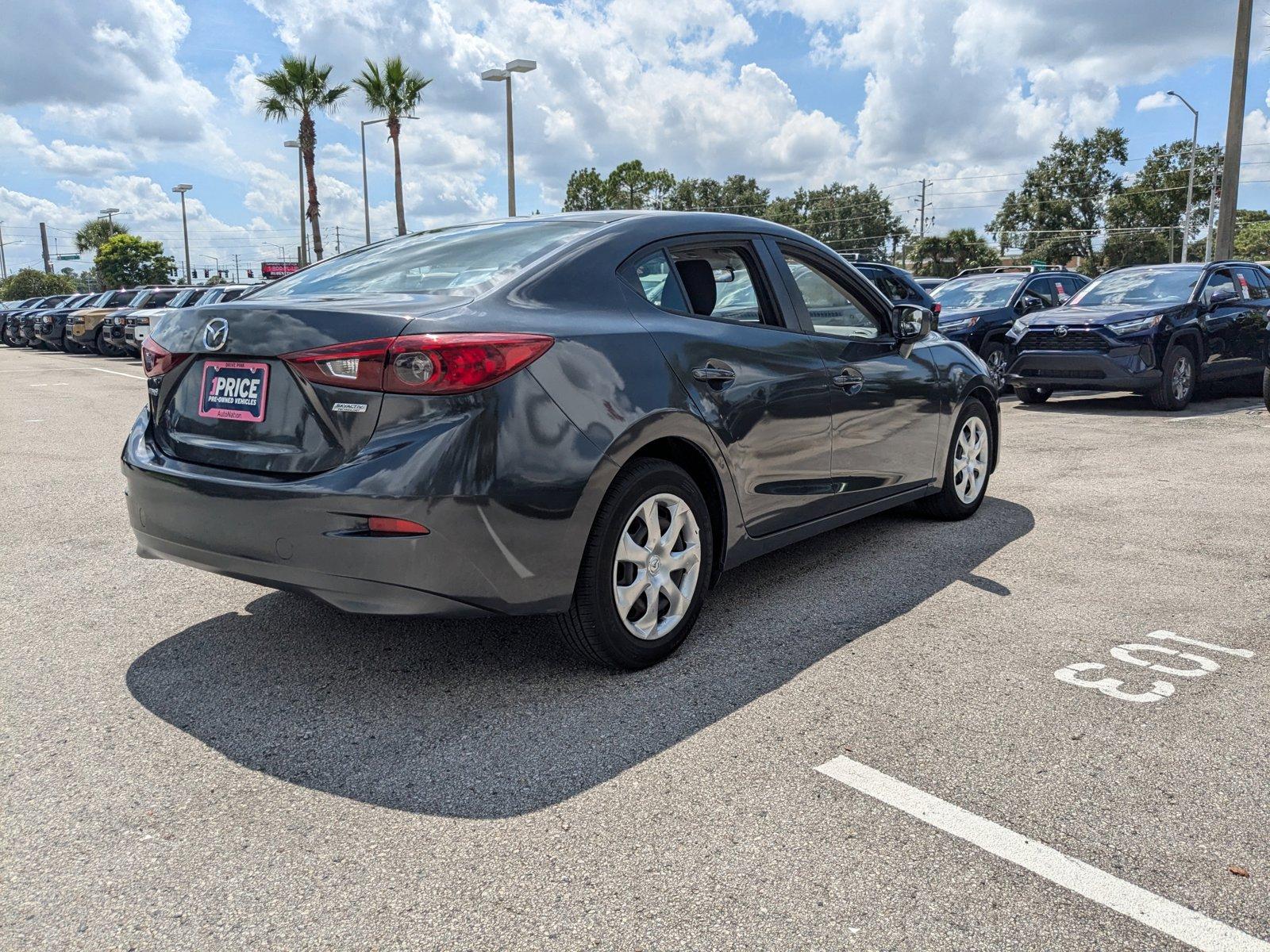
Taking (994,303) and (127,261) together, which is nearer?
(994,303)

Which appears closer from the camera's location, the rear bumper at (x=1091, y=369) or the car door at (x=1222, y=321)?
the rear bumper at (x=1091, y=369)

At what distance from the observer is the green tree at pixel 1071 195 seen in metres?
84.2

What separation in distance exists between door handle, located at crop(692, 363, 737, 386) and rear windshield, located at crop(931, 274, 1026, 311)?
11130 mm

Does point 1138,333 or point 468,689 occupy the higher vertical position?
point 1138,333

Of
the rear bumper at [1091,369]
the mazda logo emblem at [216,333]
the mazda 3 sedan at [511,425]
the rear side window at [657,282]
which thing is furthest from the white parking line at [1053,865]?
the rear bumper at [1091,369]

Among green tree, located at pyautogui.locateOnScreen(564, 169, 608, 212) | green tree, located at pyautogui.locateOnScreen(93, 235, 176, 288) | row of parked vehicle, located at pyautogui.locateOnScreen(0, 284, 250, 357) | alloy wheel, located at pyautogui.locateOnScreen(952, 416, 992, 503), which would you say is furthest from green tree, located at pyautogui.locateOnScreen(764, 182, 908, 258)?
alloy wheel, located at pyautogui.locateOnScreen(952, 416, 992, 503)

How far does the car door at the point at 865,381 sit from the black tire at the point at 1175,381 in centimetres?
716

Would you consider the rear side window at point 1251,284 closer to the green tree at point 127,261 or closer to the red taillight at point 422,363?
the red taillight at point 422,363

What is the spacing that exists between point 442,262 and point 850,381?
6.13 ft

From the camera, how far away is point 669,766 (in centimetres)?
304

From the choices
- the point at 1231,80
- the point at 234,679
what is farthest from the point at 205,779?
the point at 1231,80

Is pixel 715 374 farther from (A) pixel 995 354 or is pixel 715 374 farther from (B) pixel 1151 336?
(A) pixel 995 354

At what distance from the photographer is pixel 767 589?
4770 mm

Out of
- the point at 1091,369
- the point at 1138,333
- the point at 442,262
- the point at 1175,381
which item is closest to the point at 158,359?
the point at 442,262
